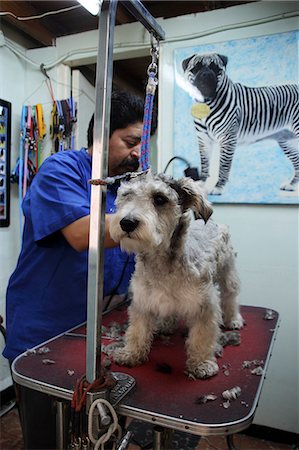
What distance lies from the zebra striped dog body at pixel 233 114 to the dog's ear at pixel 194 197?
1250mm

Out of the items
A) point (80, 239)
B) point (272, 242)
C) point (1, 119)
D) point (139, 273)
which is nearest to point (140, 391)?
point (139, 273)

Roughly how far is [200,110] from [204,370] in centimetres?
176

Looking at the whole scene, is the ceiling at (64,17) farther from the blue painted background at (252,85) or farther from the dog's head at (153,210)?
the dog's head at (153,210)

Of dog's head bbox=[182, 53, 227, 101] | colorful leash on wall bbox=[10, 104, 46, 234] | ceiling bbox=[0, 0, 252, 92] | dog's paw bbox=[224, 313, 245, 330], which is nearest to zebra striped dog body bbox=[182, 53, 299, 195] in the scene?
dog's head bbox=[182, 53, 227, 101]

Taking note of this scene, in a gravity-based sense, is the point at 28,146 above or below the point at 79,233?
above

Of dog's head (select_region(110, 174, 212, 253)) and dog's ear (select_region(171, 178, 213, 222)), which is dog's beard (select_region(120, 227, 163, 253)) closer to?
dog's head (select_region(110, 174, 212, 253))

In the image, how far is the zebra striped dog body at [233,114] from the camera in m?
2.14

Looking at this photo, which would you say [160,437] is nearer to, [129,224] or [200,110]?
[129,224]

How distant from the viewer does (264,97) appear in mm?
2195

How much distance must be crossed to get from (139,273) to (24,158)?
5.87 feet

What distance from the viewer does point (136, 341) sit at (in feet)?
3.82

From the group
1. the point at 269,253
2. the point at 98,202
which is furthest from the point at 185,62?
the point at 98,202

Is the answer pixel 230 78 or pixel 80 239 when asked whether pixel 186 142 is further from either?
pixel 80 239

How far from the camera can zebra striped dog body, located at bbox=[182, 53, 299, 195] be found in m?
2.14
